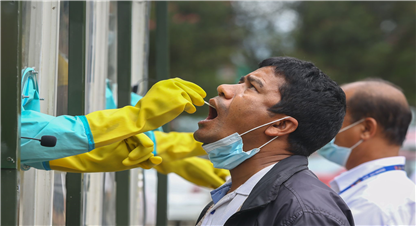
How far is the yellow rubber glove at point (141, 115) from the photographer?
1.95 meters

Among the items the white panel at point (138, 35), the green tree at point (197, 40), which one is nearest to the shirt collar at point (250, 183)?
the white panel at point (138, 35)

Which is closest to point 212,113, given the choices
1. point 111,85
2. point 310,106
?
point 310,106

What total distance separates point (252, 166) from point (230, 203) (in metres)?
0.23

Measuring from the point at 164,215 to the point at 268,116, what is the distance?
2226 millimetres

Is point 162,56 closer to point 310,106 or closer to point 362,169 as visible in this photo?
point 362,169

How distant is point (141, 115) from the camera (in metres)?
1.97

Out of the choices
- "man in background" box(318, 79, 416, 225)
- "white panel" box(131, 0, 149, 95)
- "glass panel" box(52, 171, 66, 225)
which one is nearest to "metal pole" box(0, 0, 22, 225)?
"glass panel" box(52, 171, 66, 225)

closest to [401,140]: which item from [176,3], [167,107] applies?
[167,107]

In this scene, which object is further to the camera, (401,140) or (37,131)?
(401,140)

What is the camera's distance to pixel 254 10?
49.5ft

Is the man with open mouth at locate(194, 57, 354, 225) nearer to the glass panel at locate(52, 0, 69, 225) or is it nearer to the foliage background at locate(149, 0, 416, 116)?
the glass panel at locate(52, 0, 69, 225)

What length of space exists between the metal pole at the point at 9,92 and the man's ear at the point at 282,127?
40.9 inches

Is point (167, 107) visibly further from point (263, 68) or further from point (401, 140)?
point (401, 140)

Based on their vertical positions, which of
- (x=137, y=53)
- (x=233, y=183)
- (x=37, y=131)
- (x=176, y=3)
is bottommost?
(x=233, y=183)
